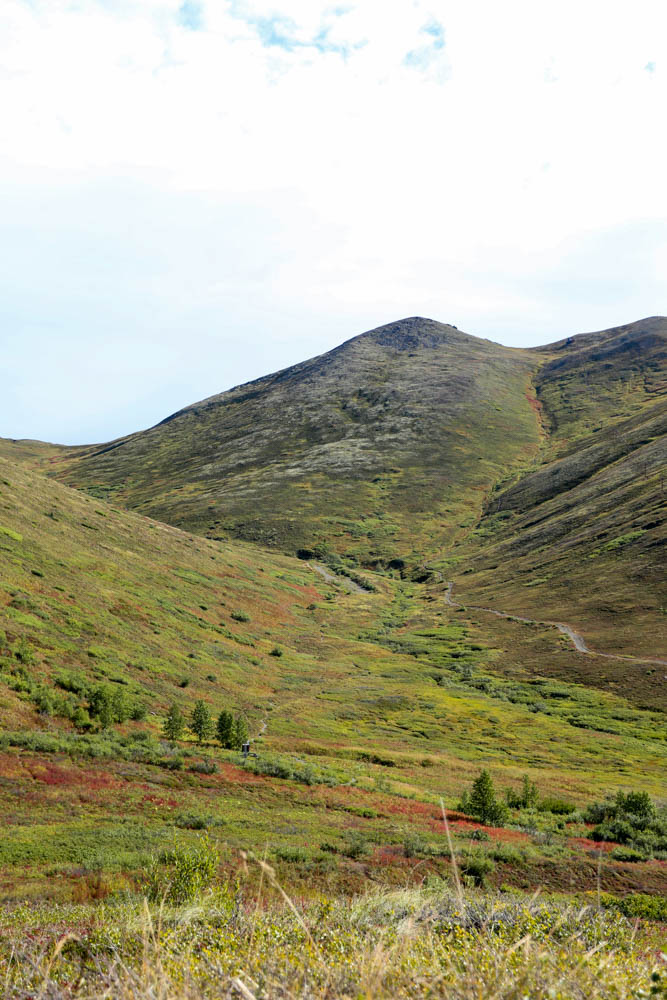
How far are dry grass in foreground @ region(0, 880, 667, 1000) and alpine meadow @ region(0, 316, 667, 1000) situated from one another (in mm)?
46

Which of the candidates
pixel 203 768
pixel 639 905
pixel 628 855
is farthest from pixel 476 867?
pixel 203 768

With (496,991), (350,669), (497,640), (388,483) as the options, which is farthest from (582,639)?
(388,483)

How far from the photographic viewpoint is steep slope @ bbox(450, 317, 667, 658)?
202ft

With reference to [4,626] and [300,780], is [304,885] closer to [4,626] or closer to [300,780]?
[300,780]

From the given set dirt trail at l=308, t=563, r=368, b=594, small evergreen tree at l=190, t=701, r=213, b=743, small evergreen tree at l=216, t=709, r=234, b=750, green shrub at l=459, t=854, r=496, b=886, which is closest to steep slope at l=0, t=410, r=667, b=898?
green shrub at l=459, t=854, r=496, b=886

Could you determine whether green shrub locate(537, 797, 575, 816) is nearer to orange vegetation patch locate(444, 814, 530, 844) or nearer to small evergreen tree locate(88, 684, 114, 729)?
orange vegetation patch locate(444, 814, 530, 844)

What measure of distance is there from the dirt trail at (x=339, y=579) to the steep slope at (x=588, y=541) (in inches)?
746

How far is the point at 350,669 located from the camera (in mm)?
53562

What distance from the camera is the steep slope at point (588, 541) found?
202ft

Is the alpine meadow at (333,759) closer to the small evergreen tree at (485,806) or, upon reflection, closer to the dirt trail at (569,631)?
the small evergreen tree at (485,806)

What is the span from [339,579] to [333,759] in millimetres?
73390

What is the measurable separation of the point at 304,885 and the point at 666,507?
8337 cm

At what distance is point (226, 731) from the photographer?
26.4 meters

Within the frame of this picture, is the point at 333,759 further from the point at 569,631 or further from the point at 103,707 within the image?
the point at 569,631
